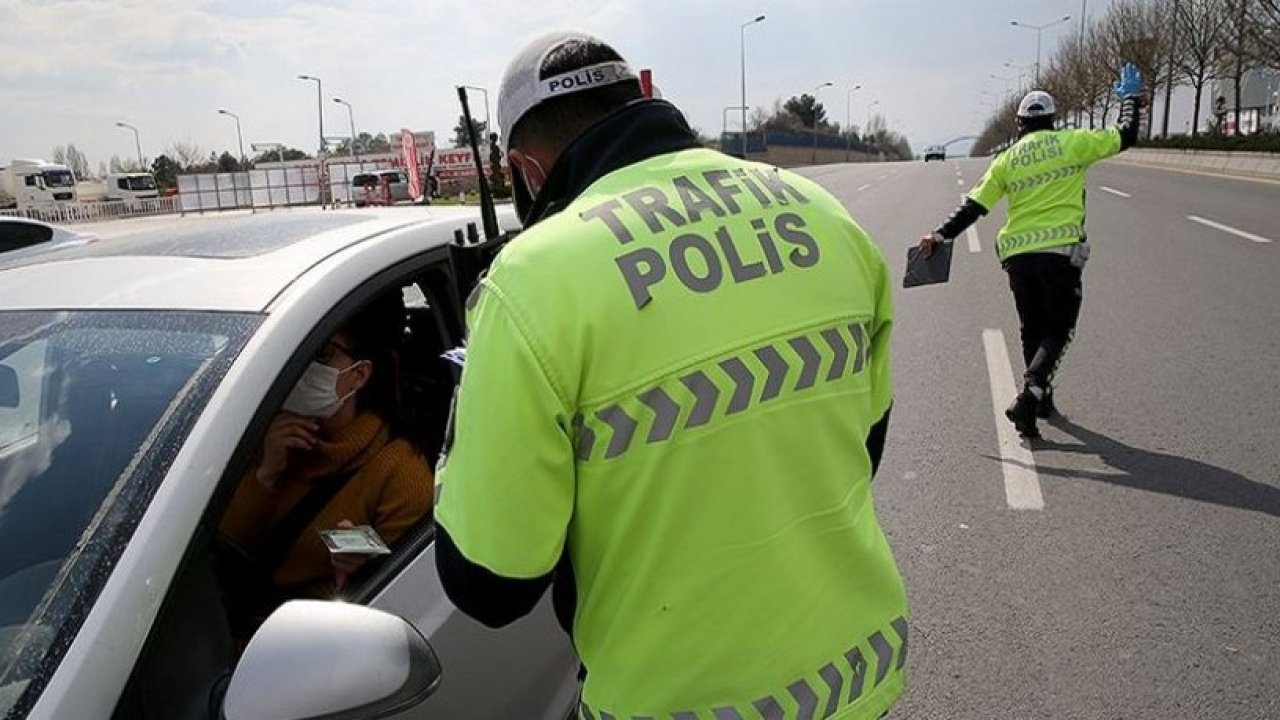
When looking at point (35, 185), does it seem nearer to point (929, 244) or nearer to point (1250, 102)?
point (929, 244)

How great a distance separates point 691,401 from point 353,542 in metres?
0.94

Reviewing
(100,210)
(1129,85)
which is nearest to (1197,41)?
(1129,85)

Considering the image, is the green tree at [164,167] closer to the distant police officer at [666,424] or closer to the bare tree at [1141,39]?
the bare tree at [1141,39]

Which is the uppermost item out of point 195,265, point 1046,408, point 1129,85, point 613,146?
point 1129,85

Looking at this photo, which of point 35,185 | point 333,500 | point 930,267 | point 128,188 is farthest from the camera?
point 128,188

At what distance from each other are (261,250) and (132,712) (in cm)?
111

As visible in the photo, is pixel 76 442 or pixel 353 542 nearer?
pixel 76 442

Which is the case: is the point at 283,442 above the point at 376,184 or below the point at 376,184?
below

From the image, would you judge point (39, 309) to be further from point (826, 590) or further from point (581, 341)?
point (826, 590)

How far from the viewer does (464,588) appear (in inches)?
49.1

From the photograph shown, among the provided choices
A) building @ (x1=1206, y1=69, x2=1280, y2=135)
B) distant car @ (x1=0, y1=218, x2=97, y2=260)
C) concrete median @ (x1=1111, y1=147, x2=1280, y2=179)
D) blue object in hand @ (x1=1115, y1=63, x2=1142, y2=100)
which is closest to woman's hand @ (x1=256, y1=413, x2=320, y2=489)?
distant car @ (x1=0, y1=218, x2=97, y2=260)

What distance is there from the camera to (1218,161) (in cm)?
3033

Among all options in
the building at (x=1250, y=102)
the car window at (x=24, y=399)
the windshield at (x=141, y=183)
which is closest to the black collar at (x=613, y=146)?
the car window at (x=24, y=399)

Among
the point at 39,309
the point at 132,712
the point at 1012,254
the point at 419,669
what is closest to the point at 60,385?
the point at 39,309
